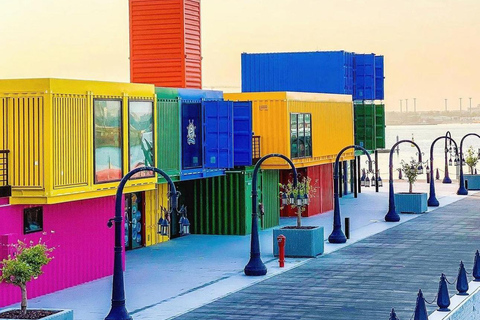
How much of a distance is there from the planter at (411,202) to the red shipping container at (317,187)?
13.6ft

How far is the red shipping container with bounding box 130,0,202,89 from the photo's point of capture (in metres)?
45.7

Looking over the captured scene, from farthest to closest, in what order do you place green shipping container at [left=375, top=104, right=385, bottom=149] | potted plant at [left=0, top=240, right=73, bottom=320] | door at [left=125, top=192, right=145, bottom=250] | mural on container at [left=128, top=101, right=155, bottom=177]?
green shipping container at [left=375, top=104, right=385, bottom=149] < door at [left=125, top=192, right=145, bottom=250] < mural on container at [left=128, top=101, right=155, bottom=177] < potted plant at [left=0, top=240, right=73, bottom=320]

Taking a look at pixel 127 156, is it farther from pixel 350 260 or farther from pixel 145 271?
pixel 350 260

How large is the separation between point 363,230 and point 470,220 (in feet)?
20.2

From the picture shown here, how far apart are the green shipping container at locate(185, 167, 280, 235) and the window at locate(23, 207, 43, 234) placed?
48.4 ft

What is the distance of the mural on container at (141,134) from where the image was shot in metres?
33.4

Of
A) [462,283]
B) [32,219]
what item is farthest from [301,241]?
[32,219]

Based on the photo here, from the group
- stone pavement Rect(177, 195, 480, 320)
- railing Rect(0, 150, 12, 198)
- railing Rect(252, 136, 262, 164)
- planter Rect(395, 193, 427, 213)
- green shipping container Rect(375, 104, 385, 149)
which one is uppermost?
green shipping container Rect(375, 104, 385, 149)

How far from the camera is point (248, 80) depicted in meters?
66.4

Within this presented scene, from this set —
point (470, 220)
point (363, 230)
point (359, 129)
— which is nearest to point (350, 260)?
point (363, 230)

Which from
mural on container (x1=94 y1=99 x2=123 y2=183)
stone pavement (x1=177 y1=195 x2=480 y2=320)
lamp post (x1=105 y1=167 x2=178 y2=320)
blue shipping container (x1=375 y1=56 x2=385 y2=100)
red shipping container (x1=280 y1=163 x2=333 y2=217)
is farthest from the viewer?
blue shipping container (x1=375 y1=56 x2=385 y2=100)

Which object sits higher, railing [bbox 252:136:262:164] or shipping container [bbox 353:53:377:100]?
shipping container [bbox 353:53:377:100]

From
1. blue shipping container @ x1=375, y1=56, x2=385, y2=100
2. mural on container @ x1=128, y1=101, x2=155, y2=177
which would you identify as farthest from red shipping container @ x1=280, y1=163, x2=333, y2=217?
mural on container @ x1=128, y1=101, x2=155, y2=177

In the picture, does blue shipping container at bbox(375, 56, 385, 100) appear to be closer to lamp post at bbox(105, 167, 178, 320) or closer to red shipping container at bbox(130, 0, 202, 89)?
red shipping container at bbox(130, 0, 202, 89)
